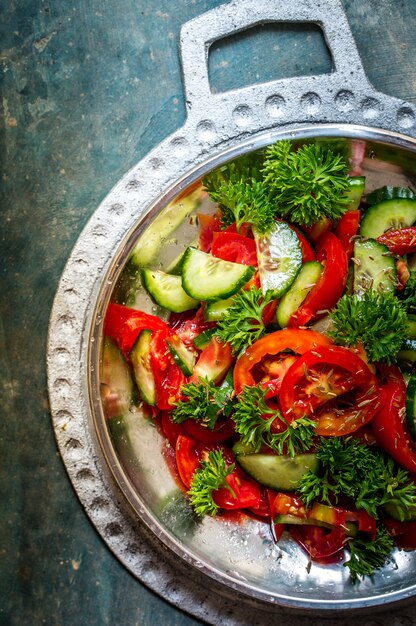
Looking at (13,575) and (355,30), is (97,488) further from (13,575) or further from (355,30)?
(355,30)

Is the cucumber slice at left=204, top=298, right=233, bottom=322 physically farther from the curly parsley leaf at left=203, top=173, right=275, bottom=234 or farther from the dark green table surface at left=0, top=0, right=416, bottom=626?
the dark green table surface at left=0, top=0, right=416, bottom=626

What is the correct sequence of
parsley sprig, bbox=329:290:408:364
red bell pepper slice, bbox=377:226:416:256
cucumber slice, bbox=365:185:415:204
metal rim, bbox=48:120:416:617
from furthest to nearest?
metal rim, bbox=48:120:416:617 → cucumber slice, bbox=365:185:415:204 → red bell pepper slice, bbox=377:226:416:256 → parsley sprig, bbox=329:290:408:364

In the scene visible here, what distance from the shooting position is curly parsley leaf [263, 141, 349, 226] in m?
1.59

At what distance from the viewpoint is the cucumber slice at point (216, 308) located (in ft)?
5.27

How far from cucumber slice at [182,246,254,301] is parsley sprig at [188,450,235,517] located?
0.38 meters

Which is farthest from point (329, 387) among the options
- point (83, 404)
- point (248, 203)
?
point (83, 404)

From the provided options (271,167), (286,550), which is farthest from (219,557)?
(271,167)

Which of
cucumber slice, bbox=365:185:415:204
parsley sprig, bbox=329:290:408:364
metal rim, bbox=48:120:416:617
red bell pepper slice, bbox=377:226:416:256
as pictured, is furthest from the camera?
metal rim, bbox=48:120:416:617

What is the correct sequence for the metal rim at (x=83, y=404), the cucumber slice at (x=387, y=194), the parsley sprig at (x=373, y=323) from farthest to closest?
the metal rim at (x=83, y=404) < the cucumber slice at (x=387, y=194) < the parsley sprig at (x=373, y=323)

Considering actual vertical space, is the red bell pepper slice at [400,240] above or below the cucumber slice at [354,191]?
below

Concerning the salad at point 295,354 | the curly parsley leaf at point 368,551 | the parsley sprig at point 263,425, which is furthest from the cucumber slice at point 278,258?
the curly parsley leaf at point 368,551

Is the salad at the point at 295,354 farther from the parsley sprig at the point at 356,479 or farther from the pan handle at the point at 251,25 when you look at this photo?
the pan handle at the point at 251,25

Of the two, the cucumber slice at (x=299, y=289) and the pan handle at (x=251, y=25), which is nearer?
the cucumber slice at (x=299, y=289)

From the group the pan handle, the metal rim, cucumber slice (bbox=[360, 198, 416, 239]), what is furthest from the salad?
the pan handle
